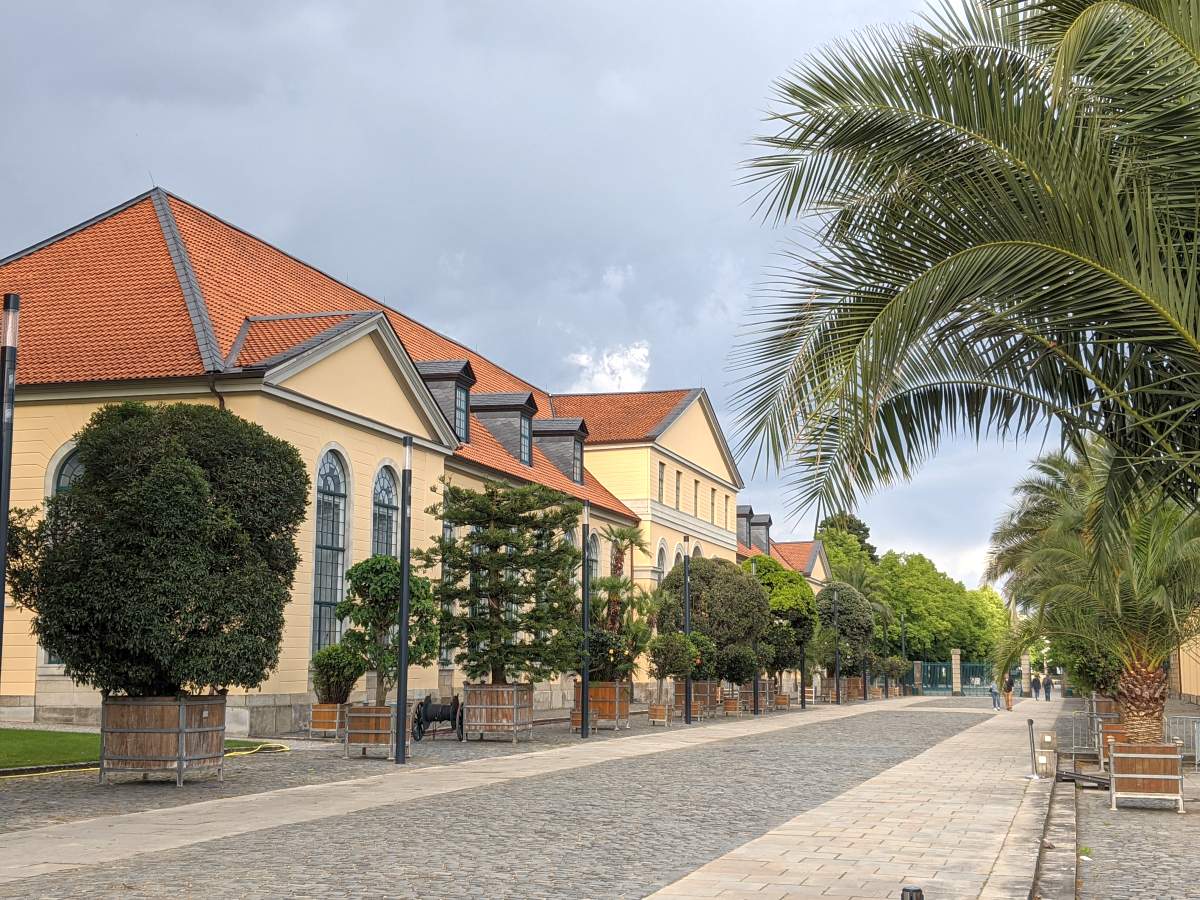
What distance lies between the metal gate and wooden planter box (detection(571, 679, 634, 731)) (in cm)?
7007

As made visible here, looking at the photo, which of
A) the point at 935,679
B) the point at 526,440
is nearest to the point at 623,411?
the point at 526,440

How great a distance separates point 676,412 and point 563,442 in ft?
27.2

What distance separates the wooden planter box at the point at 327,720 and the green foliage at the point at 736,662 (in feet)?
58.1

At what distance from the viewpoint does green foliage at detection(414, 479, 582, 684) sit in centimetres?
2594

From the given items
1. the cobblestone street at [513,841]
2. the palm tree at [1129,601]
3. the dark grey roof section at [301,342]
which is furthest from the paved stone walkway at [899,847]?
the dark grey roof section at [301,342]

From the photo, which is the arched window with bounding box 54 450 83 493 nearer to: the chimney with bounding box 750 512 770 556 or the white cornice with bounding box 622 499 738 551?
the white cornice with bounding box 622 499 738 551

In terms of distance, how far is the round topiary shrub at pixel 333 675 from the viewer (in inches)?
984

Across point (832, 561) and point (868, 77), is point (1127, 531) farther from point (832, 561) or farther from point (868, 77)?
point (832, 561)

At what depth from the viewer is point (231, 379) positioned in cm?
2508

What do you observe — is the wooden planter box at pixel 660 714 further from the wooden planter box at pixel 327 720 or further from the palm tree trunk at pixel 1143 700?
the palm tree trunk at pixel 1143 700

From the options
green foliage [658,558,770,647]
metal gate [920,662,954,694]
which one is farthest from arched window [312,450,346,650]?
metal gate [920,662,954,694]

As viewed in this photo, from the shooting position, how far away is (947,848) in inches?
437

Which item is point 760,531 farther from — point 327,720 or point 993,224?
point 993,224

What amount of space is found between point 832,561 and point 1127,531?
102054 millimetres
